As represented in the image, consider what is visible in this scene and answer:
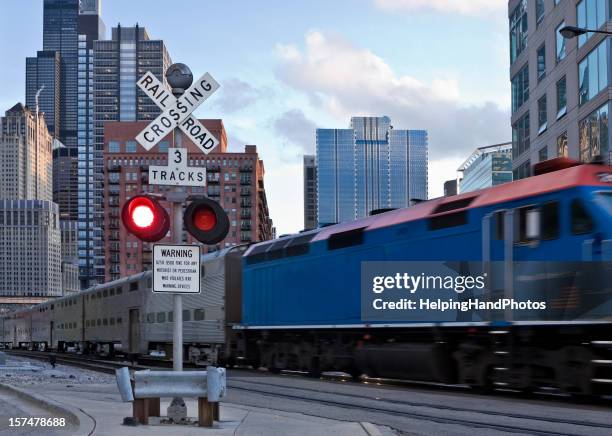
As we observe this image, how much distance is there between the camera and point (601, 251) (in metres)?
14.9

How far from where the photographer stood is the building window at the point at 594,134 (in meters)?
40.3

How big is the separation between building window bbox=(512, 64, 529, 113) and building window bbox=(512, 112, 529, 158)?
1.15m

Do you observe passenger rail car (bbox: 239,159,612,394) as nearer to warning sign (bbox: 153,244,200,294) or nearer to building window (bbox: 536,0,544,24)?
warning sign (bbox: 153,244,200,294)

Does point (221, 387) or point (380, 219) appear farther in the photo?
point (380, 219)

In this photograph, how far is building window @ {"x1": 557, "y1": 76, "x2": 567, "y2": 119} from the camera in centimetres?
A: 4648

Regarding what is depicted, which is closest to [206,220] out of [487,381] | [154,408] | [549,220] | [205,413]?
[205,413]

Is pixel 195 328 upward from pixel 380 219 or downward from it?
downward

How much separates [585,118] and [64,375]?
92.5 feet

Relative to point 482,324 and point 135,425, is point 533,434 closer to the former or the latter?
point 135,425

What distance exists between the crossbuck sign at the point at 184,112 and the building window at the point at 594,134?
3079cm

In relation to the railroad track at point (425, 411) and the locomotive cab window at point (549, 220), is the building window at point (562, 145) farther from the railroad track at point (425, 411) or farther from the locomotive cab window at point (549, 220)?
the locomotive cab window at point (549, 220)

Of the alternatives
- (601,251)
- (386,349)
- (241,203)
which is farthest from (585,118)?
(241,203)

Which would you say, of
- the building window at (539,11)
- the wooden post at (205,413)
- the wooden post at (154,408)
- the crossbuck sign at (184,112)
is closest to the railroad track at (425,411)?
the wooden post at (205,413)

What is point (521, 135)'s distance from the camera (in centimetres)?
5612
